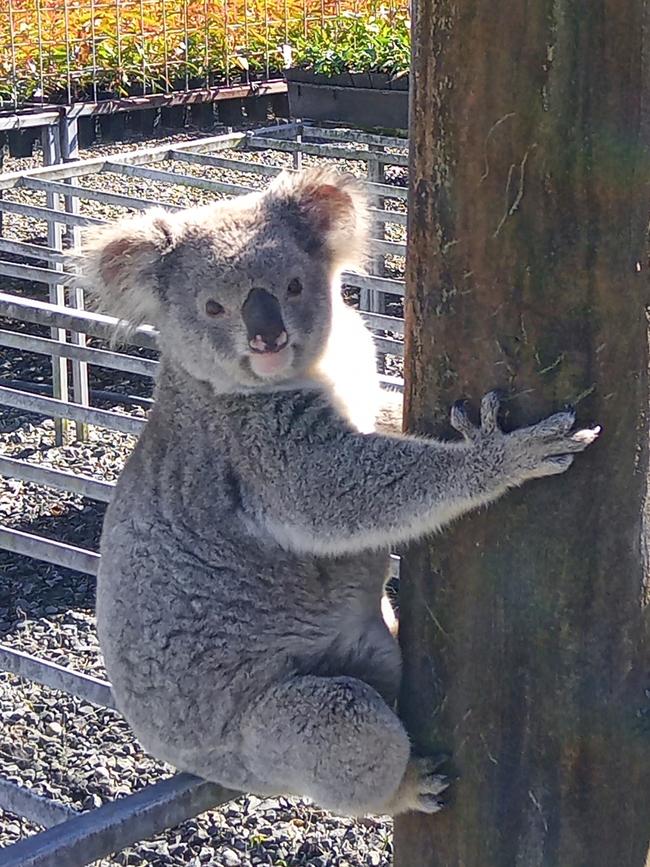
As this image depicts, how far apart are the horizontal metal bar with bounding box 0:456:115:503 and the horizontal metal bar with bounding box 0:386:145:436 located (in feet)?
0.54

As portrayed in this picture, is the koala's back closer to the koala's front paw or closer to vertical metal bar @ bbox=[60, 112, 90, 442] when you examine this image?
the koala's front paw

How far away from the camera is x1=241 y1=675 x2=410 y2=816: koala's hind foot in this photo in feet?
6.49

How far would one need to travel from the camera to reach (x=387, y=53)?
6.80 m

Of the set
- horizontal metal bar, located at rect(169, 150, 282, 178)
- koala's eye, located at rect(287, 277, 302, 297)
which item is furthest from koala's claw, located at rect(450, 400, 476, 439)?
horizontal metal bar, located at rect(169, 150, 282, 178)

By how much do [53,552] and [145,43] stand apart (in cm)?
564

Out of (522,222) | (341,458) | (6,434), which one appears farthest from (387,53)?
(522,222)

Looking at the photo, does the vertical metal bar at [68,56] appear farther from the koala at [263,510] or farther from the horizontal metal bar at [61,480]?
the koala at [263,510]

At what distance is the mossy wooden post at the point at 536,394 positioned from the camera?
156 centimetres

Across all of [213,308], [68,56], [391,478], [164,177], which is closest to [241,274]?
[213,308]

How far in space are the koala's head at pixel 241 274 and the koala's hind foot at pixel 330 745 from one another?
0.59 metres

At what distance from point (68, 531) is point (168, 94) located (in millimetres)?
2895

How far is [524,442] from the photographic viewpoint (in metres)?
1.72

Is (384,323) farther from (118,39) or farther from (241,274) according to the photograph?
(118,39)

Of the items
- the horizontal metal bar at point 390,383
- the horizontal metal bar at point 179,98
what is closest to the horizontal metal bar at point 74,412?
the horizontal metal bar at point 390,383
